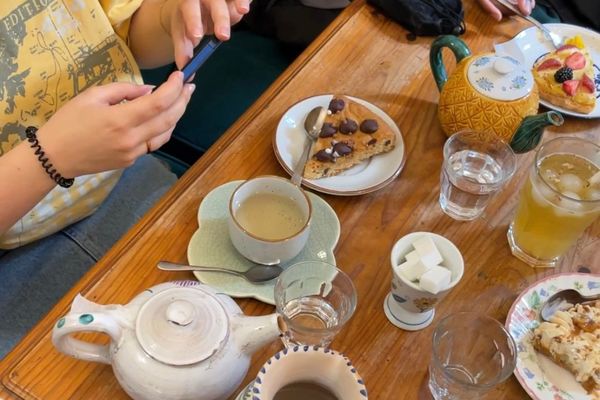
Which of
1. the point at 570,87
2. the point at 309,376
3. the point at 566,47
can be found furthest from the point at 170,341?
the point at 566,47

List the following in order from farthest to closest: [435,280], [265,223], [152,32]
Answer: [152,32] < [265,223] < [435,280]

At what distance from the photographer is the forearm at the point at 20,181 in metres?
0.93

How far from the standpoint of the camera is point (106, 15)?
44.4 inches

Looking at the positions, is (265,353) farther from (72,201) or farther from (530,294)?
(72,201)

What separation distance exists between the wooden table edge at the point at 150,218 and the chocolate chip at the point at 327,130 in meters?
0.11

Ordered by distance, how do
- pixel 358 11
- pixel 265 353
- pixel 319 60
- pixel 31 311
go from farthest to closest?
1. pixel 358 11
2. pixel 319 60
3. pixel 31 311
4. pixel 265 353

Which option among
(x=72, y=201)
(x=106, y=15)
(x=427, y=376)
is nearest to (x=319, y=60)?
(x=106, y=15)

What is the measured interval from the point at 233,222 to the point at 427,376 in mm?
319

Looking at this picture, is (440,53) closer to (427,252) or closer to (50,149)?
(427,252)

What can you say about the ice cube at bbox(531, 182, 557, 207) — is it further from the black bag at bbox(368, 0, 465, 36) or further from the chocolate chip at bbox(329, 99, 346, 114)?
the black bag at bbox(368, 0, 465, 36)

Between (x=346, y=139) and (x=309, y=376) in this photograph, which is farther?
(x=346, y=139)

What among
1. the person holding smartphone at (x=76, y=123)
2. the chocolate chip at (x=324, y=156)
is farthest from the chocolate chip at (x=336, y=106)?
the person holding smartphone at (x=76, y=123)

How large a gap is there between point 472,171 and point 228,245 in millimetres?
Result: 416

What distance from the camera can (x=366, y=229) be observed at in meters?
1.01
